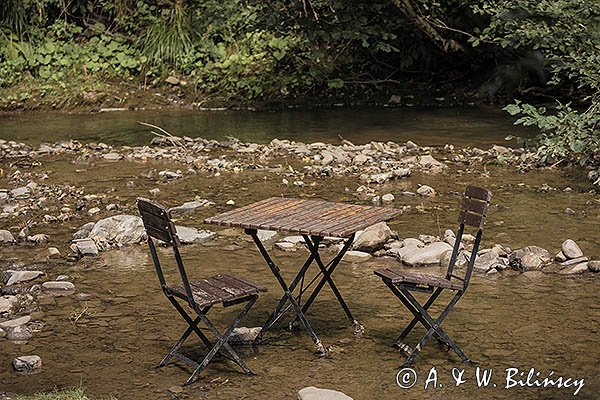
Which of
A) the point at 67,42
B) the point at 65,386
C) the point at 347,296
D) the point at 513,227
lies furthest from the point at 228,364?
the point at 67,42

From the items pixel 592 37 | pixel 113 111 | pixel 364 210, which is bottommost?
pixel 113 111

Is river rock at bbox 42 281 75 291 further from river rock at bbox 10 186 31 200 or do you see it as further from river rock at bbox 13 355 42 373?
river rock at bbox 10 186 31 200

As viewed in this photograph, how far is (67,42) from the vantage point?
18.0 metres

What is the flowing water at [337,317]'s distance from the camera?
4.76 metres

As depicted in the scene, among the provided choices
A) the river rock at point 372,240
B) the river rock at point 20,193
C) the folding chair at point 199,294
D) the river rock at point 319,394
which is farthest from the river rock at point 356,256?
the river rock at point 20,193

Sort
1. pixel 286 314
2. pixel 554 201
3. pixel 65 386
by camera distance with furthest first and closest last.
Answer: pixel 554 201 → pixel 286 314 → pixel 65 386

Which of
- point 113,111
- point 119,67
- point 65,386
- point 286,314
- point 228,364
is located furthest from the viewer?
point 119,67

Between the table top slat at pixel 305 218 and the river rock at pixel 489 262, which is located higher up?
the table top slat at pixel 305 218

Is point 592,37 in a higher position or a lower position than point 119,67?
higher

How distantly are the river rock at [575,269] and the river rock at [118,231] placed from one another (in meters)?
3.23

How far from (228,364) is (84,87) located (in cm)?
1200

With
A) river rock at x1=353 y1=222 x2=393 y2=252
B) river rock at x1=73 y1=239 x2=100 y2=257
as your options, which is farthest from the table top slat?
river rock at x1=73 y1=239 x2=100 y2=257

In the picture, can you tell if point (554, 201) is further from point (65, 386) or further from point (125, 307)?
point (65, 386)

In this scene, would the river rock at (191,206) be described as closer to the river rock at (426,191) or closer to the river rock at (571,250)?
the river rock at (426,191)
